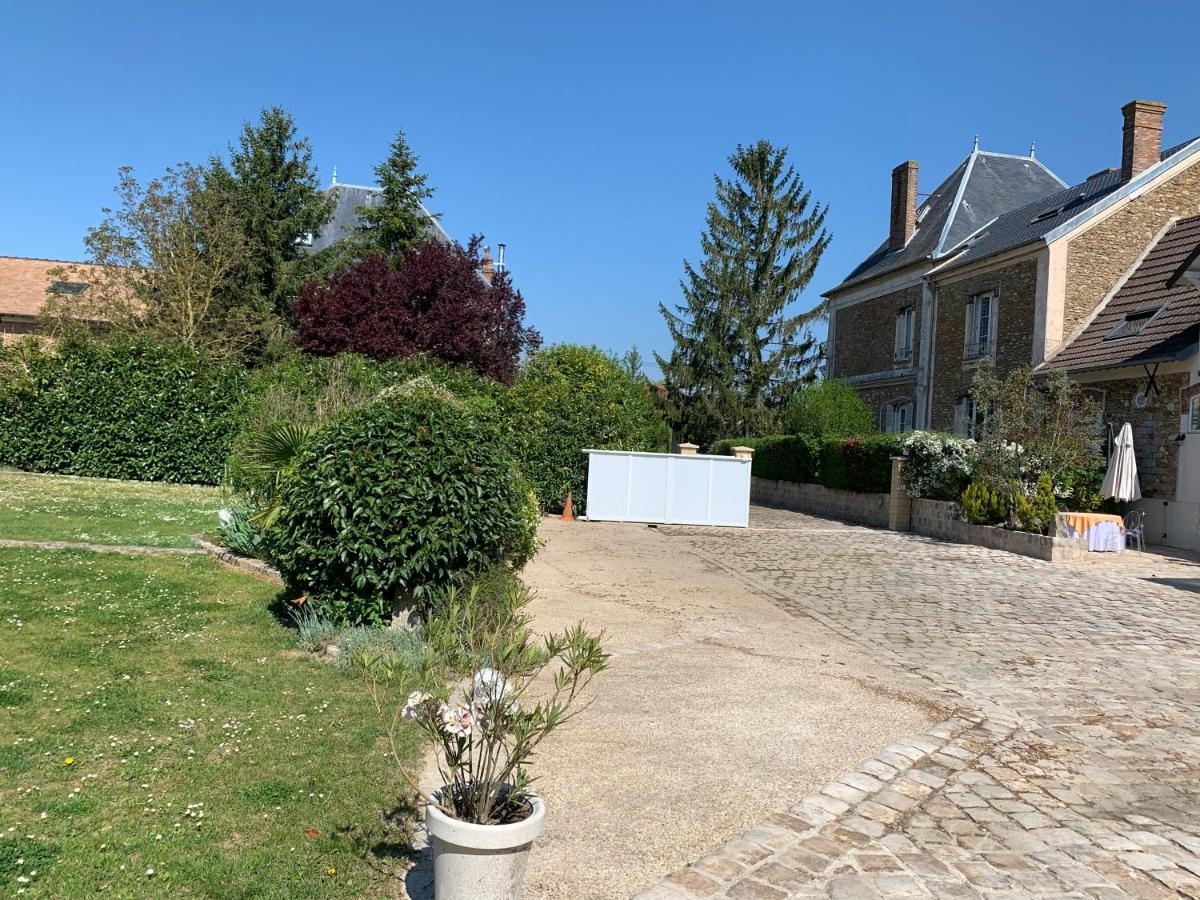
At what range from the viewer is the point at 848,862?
3.85m

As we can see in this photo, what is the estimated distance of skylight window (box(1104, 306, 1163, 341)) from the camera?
776 inches

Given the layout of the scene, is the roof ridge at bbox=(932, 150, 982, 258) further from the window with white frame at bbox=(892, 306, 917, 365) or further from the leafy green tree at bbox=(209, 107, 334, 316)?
the leafy green tree at bbox=(209, 107, 334, 316)

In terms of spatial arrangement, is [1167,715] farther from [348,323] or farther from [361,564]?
[348,323]

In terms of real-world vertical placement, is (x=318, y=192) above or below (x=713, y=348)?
above

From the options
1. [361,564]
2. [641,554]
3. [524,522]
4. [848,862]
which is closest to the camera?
[848,862]

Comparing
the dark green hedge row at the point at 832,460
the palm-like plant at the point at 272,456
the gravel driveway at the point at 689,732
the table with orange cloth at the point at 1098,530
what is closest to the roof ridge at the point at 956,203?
the dark green hedge row at the point at 832,460

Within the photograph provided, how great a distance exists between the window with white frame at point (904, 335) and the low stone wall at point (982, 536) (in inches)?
396

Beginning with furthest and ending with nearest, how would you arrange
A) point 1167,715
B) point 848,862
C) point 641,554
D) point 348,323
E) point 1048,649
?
point 348,323 → point 641,554 → point 1048,649 → point 1167,715 → point 848,862

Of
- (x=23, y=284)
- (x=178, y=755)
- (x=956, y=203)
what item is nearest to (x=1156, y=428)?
(x=956, y=203)

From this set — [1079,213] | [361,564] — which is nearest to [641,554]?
[361,564]

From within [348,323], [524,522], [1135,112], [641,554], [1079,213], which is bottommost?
[641,554]

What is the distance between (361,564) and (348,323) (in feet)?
72.1

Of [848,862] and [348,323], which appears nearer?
[848,862]

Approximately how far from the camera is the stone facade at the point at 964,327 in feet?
76.9
